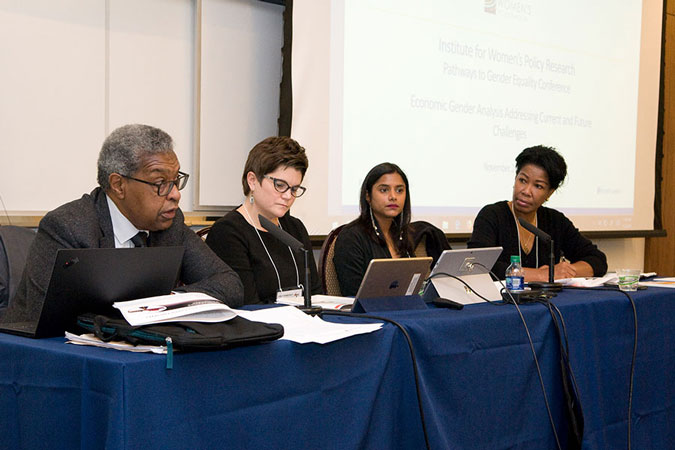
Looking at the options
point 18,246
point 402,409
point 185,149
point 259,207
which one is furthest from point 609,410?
point 185,149

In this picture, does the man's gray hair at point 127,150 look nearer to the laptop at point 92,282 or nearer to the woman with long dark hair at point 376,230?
the laptop at point 92,282

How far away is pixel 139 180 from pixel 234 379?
2.38 feet

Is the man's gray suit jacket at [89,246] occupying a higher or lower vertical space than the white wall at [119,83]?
lower

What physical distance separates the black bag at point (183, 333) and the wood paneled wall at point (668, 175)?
15.5 ft

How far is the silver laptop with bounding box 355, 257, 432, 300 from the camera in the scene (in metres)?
1.79

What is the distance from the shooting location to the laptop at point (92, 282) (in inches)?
51.1

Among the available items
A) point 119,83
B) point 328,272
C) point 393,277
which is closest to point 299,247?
point 393,277

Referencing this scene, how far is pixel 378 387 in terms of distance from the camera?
1.55 metres

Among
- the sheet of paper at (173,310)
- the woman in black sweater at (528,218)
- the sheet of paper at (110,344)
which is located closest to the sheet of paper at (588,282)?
the woman in black sweater at (528,218)

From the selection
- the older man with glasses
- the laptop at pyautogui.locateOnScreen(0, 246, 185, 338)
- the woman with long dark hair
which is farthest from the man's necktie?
the woman with long dark hair

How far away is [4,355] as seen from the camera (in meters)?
1.33

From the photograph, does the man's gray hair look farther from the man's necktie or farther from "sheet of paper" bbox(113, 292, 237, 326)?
"sheet of paper" bbox(113, 292, 237, 326)

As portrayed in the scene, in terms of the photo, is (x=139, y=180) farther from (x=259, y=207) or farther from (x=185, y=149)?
(x=185, y=149)

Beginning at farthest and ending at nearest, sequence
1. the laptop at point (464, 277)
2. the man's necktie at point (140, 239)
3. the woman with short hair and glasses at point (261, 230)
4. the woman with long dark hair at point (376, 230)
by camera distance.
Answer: the woman with long dark hair at point (376, 230) < the woman with short hair and glasses at point (261, 230) < the laptop at point (464, 277) < the man's necktie at point (140, 239)
